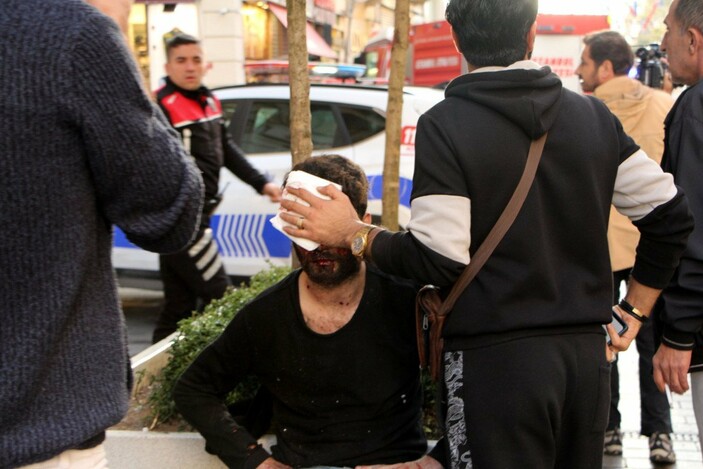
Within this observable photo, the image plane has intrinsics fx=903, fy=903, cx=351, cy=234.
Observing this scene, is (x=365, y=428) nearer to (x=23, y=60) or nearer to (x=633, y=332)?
(x=633, y=332)

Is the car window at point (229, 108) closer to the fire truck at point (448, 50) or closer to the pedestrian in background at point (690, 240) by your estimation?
the pedestrian in background at point (690, 240)

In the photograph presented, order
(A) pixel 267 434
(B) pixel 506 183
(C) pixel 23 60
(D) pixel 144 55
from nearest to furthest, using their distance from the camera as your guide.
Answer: (C) pixel 23 60 < (B) pixel 506 183 < (A) pixel 267 434 < (D) pixel 144 55

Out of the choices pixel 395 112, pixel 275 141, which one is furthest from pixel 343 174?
pixel 275 141

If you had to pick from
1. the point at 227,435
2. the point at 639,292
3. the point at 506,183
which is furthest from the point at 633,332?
the point at 227,435

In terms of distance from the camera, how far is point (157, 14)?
17.5 metres

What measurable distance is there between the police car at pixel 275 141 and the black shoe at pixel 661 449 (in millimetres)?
3303

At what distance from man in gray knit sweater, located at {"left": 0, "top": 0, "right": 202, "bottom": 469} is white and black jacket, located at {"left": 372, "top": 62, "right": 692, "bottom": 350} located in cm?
69

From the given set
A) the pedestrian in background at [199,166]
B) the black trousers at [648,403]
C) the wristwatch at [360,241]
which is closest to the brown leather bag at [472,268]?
the wristwatch at [360,241]

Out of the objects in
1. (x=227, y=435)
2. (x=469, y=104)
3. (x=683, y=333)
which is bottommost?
(x=227, y=435)

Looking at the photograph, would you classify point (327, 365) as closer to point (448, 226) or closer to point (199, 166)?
point (448, 226)

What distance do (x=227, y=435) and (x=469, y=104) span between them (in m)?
1.37

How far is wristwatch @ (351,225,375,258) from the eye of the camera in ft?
7.79

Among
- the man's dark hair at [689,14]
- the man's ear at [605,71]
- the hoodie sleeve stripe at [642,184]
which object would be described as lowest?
the hoodie sleeve stripe at [642,184]

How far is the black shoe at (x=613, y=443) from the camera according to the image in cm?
454
